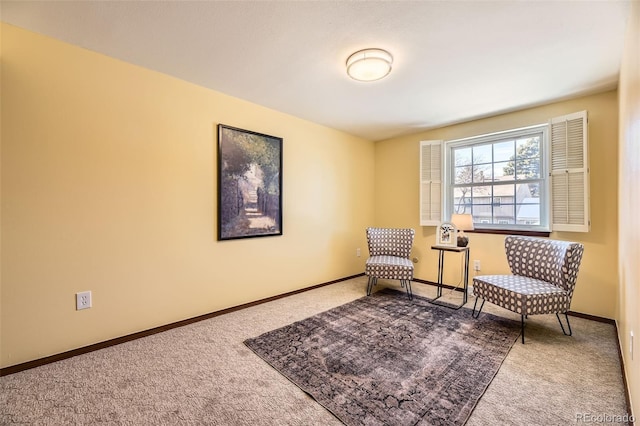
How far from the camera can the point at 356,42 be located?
197 centimetres

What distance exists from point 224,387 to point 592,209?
369 cm

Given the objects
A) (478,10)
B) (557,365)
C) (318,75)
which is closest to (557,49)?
(478,10)

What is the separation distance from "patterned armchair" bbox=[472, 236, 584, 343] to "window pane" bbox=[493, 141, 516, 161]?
1.15 m

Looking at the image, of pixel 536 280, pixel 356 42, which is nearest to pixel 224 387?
pixel 356 42

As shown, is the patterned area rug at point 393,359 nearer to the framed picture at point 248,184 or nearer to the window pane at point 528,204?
the framed picture at point 248,184

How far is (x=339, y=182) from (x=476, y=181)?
1.87 metres

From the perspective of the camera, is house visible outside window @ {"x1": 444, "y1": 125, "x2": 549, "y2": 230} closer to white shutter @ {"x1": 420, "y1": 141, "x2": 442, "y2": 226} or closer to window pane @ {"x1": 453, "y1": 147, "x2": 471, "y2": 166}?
window pane @ {"x1": 453, "y1": 147, "x2": 471, "y2": 166}

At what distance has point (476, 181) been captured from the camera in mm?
3695

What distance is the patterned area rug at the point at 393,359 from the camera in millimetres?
1535

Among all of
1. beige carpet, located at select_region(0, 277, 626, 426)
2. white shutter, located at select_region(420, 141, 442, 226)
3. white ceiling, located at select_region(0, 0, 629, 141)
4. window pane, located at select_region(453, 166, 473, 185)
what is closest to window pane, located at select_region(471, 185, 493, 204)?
window pane, located at select_region(453, 166, 473, 185)

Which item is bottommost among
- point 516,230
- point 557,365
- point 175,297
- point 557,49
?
point 557,365

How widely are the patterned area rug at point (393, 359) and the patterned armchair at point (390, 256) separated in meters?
0.50

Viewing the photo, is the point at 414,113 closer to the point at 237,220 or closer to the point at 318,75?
the point at 318,75

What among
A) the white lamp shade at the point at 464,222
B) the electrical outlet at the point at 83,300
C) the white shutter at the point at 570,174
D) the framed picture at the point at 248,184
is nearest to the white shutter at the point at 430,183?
the white lamp shade at the point at 464,222
